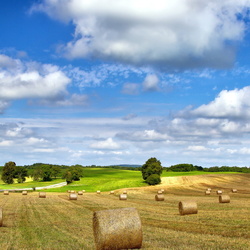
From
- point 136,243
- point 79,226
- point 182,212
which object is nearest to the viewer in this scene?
point 136,243

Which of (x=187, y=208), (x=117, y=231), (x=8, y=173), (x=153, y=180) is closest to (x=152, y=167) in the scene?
(x=153, y=180)

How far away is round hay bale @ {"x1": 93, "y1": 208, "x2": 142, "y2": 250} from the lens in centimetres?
1262

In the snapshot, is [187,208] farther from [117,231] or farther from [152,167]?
[152,167]

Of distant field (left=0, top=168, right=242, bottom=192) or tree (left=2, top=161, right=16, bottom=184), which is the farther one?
tree (left=2, top=161, right=16, bottom=184)

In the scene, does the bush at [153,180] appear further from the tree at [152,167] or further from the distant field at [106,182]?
the tree at [152,167]

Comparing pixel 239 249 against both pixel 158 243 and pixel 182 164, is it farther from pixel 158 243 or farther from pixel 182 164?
pixel 182 164

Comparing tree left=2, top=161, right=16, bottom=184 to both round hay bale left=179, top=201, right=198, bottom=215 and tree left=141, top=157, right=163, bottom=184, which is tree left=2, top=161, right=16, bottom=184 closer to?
tree left=141, top=157, right=163, bottom=184

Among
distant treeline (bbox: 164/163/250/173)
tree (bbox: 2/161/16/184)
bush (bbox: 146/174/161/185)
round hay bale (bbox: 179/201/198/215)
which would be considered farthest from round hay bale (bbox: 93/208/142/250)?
tree (bbox: 2/161/16/184)

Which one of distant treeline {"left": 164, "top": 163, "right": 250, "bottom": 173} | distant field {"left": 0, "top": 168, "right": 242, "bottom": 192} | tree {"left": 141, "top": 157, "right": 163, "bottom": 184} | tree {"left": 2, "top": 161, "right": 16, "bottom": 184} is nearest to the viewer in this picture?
distant field {"left": 0, "top": 168, "right": 242, "bottom": 192}

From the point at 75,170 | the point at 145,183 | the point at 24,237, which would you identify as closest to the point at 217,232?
the point at 24,237

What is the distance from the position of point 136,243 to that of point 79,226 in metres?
7.02

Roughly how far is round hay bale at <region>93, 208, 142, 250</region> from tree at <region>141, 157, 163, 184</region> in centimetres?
7036

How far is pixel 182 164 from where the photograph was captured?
146750 millimetres

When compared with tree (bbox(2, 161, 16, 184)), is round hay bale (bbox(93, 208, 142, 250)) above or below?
below
